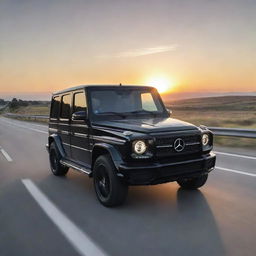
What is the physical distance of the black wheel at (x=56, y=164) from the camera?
7.30 metres

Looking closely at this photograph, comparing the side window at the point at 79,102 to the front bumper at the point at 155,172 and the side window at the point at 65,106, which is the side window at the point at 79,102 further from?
the front bumper at the point at 155,172

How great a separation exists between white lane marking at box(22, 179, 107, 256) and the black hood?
5.10ft

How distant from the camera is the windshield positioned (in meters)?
5.93

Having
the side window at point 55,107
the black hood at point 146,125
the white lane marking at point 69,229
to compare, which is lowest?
the white lane marking at point 69,229

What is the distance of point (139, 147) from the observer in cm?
475

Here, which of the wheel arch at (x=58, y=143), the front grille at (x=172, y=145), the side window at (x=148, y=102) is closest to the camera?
the front grille at (x=172, y=145)

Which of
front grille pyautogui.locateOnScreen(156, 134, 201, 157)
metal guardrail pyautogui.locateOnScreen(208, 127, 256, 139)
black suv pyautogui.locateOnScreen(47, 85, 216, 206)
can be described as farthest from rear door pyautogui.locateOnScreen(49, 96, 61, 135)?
metal guardrail pyautogui.locateOnScreen(208, 127, 256, 139)

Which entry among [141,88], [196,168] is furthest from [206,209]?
[141,88]

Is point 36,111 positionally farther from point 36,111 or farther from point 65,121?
point 65,121

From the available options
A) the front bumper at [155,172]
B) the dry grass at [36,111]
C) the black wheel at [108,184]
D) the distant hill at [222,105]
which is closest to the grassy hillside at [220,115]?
the distant hill at [222,105]

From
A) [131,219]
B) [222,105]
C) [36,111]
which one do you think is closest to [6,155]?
[131,219]

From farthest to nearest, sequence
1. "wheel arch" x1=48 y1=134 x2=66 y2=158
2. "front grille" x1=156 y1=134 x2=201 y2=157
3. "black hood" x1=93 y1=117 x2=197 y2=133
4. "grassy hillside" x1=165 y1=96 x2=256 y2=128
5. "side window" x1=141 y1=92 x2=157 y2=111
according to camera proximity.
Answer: "grassy hillside" x1=165 y1=96 x2=256 y2=128 < "wheel arch" x1=48 y1=134 x2=66 y2=158 < "side window" x1=141 y1=92 x2=157 y2=111 < "black hood" x1=93 y1=117 x2=197 y2=133 < "front grille" x1=156 y1=134 x2=201 y2=157

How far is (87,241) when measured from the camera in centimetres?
390

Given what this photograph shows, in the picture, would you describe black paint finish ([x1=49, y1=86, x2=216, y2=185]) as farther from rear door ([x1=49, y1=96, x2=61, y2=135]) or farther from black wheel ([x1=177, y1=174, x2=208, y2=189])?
rear door ([x1=49, y1=96, x2=61, y2=135])
